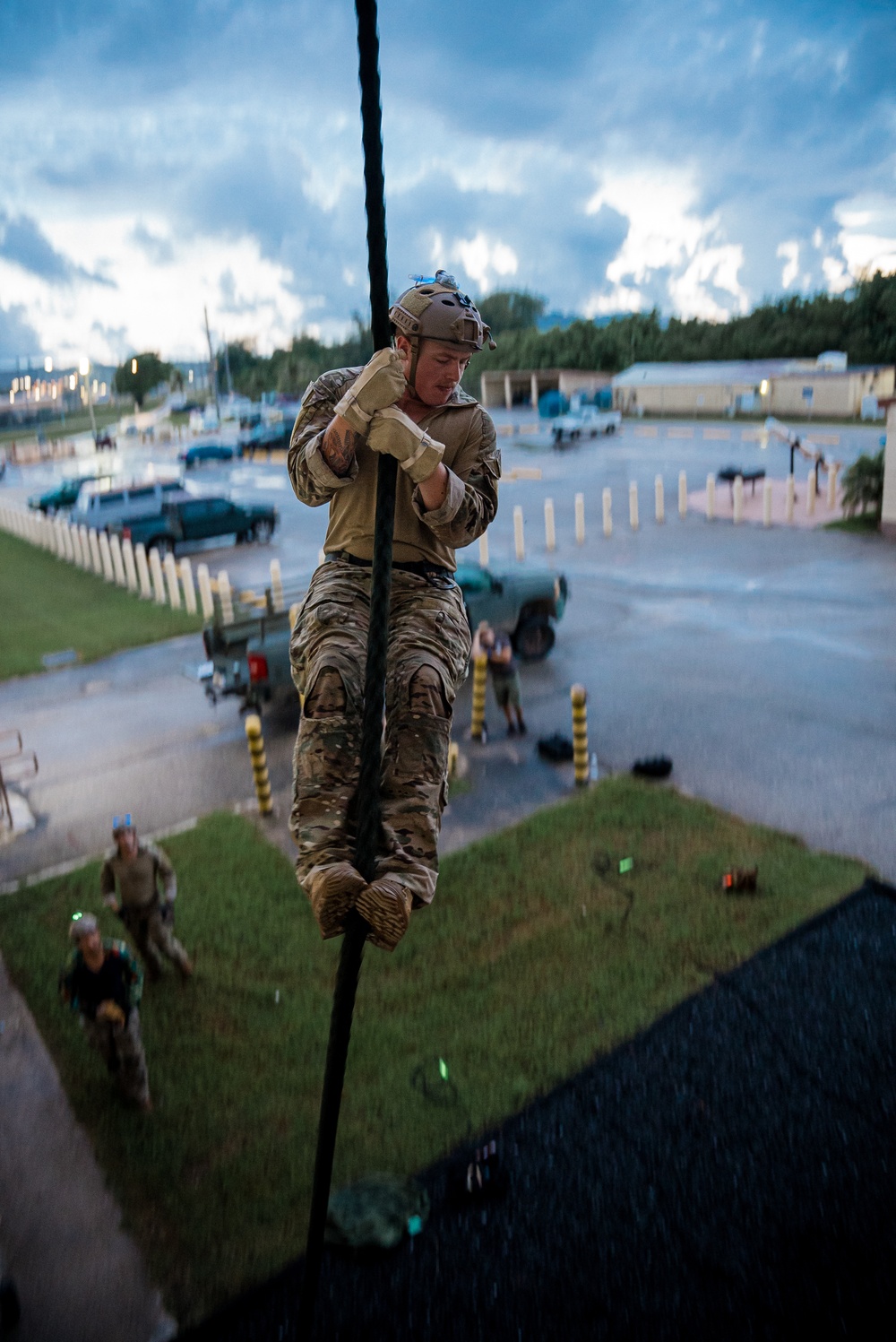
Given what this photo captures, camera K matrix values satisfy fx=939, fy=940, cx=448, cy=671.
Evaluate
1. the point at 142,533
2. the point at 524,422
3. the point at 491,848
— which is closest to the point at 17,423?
the point at 524,422

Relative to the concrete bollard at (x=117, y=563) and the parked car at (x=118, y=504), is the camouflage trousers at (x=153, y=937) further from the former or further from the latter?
the parked car at (x=118, y=504)

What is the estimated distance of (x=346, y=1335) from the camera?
5.49m

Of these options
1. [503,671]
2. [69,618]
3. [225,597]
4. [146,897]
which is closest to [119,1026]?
[146,897]

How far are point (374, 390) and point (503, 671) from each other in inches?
406

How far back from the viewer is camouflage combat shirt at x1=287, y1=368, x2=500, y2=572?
149 inches

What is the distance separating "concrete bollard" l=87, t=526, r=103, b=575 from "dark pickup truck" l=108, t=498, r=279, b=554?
2.45 feet

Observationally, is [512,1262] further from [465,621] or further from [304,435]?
[304,435]

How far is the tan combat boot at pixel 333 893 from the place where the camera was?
2.95 metres

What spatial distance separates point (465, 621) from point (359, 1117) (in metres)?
4.73

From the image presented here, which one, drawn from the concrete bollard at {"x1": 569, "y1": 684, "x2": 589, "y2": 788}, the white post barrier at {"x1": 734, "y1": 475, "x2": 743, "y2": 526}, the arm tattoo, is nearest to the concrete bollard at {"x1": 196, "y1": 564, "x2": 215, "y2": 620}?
the concrete bollard at {"x1": 569, "y1": 684, "x2": 589, "y2": 788}

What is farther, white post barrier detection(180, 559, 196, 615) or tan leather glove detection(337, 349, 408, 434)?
white post barrier detection(180, 559, 196, 615)

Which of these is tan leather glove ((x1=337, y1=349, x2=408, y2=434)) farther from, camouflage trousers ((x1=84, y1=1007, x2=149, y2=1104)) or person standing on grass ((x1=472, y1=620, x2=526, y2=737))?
person standing on grass ((x1=472, y1=620, x2=526, y2=737))

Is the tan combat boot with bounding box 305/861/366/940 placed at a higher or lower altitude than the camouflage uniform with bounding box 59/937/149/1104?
higher

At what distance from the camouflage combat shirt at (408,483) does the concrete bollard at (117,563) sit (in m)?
22.3
